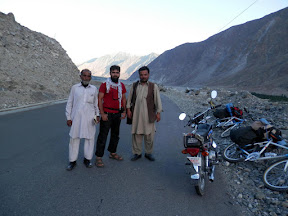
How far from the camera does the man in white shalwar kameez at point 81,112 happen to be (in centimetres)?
446

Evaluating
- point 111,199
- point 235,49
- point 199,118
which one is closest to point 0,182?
point 111,199

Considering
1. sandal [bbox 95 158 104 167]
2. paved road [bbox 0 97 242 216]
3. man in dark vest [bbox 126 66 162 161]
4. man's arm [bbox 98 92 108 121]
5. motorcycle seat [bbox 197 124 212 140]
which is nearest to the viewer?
paved road [bbox 0 97 242 216]

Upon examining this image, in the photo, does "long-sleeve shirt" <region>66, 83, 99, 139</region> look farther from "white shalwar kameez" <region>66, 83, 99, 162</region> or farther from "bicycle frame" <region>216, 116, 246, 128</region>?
"bicycle frame" <region>216, 116, 246, 128</region>

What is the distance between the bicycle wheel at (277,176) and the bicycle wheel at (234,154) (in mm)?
802

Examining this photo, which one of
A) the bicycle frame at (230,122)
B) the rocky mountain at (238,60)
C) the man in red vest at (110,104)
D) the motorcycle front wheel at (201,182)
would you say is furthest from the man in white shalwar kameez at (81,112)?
the rocky mountain at (238,60)

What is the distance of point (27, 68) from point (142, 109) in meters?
19.2

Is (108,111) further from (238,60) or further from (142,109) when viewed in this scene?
(238,60)

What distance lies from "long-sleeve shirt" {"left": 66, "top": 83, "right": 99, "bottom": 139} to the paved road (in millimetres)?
728

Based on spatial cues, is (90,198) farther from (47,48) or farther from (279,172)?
(47,48)

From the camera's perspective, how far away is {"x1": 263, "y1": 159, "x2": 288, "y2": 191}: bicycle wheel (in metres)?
4.25

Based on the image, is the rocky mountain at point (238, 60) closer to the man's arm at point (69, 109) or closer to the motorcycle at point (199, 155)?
the motorcycle at point (199, 155)

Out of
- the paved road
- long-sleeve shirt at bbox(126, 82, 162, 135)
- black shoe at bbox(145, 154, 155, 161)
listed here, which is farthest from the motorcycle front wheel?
black shoe at bbox(145, 154, 155, 161)

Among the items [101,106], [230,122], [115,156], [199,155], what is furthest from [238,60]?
[199,155]

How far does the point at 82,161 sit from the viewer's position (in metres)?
5.06
